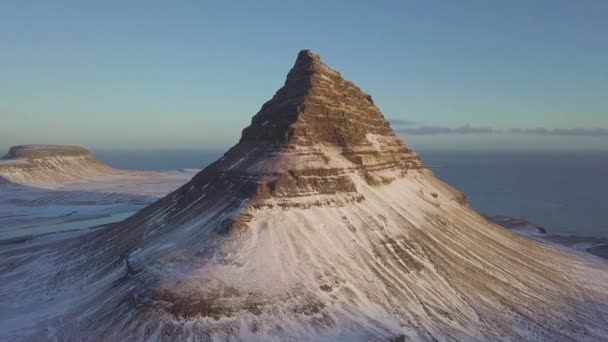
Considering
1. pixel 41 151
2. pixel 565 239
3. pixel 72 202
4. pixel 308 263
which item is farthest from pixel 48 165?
pixel 565 239

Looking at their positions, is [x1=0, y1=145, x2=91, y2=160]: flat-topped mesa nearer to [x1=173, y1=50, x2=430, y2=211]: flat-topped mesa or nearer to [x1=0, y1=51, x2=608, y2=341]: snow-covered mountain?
[x1=0, y1=51, x2=608, y2=341]: snow-covered mountain

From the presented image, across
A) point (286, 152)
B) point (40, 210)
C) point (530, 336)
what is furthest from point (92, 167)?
point (530, 336)

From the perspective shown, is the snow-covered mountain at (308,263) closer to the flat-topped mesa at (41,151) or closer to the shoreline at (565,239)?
the shoreline at (565,239)

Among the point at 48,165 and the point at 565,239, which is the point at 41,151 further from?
the point at 565,239

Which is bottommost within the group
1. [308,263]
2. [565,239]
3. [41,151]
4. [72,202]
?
[565,239]

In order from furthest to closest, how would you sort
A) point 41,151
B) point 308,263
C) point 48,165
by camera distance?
point 41,151 < point 48,165 < point 308,263

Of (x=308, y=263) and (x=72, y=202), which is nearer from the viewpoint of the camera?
(x=308, y=263)
